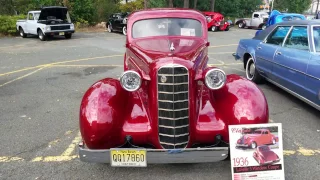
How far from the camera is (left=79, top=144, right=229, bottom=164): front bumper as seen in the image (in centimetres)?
314

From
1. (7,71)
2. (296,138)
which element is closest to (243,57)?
(296,138)

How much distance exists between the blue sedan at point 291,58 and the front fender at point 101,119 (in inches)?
131

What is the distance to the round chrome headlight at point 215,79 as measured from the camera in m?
3.38

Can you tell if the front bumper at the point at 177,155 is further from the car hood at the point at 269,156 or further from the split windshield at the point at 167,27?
the split windshield at the point at 167,27

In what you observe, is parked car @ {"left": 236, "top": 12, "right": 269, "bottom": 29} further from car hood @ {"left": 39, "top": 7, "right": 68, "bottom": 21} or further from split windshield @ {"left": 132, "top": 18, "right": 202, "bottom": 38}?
split windshield @ {"left": 132, "top": 18, "right": 202, "bottom": 38}

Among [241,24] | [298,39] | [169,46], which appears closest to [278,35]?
[298,39]

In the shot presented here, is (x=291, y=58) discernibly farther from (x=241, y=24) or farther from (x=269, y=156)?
(x=241, y=24)

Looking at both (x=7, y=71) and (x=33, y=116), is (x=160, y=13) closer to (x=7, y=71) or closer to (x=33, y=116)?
(x=33, y=116)

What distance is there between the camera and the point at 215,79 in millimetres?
3424

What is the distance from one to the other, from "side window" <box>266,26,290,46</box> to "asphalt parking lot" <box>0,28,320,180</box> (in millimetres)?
1139

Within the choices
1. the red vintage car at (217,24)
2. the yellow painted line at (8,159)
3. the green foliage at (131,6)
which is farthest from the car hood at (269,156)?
the green foliage at (131,6)

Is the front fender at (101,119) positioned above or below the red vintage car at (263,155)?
above

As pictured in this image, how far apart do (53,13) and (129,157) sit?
1680 cm

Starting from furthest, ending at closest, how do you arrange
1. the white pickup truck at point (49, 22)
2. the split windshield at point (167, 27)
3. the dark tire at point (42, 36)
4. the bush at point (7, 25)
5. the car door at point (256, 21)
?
the car door at point (256, 21)
the bush at point (7, 25)
the dark tire at point (42, 36)
the white pickup truck at point (49, 22)
the split windshield at point (167, 27)
